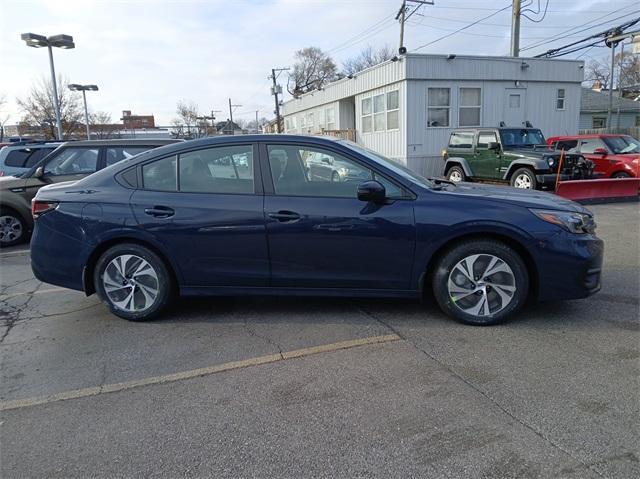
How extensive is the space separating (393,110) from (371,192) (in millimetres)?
14529

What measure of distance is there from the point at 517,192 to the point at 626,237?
4.42m

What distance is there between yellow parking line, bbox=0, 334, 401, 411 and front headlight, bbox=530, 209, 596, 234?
1.58 m

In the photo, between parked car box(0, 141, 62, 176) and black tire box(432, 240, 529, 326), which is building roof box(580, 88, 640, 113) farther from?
black tire box(432, 240, 529, 326)

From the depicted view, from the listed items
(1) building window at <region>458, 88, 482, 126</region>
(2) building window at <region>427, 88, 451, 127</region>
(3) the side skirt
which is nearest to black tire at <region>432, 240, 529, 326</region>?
(3) the side skirt

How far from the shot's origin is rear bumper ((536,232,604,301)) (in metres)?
3.66

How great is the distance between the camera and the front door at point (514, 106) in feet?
56.3

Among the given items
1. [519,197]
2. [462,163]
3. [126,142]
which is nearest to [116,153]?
[126,142]

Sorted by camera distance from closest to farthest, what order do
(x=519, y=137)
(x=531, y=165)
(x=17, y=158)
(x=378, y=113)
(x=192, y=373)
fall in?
(x=192, y=373)
(x=17, y=158)
(x=531, y=165)
(x=519, y=137)
(x=378, y=113)

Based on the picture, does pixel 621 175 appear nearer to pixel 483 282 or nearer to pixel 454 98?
pixel 454 98

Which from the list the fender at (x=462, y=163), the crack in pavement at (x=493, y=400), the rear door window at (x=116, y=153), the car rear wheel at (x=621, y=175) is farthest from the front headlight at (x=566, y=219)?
the car rear wheel at (x=621, y=175)

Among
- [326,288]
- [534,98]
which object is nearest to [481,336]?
[326,288]

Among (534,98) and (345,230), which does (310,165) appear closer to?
(345,230)

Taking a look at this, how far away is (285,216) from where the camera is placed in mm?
3824

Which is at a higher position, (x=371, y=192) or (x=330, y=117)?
(x=330, y=117)
